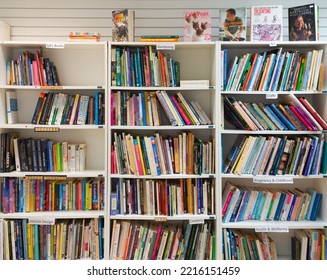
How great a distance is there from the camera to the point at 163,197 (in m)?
2.52

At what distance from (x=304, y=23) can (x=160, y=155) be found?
62.2 inches

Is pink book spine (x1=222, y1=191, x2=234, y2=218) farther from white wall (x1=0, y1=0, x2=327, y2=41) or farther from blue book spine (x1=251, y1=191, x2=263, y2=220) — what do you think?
white wall (x1=0, y1=0, x2=327, y2=41)

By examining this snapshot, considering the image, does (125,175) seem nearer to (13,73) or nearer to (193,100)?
(193,100)

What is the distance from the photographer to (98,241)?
252cm

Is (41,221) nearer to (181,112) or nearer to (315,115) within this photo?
(181,112)

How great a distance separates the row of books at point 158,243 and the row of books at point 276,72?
123 cm

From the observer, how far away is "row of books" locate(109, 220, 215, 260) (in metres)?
2.50

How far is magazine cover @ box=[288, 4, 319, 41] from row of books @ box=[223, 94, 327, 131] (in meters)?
0.49

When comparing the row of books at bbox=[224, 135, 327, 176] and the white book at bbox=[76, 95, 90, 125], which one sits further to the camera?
the white book at bbox=[76, 95, 90, 125]

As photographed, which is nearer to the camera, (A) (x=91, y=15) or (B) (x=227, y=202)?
(B) (x=227, y=202)

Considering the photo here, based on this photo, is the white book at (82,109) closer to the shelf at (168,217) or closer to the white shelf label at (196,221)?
the shelf at (168,217)

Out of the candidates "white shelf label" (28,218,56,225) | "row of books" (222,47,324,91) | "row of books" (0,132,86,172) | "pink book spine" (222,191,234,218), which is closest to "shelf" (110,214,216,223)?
"pink book spine" (222,191,234,218)

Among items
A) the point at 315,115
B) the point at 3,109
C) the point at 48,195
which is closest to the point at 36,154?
the point at 48,195

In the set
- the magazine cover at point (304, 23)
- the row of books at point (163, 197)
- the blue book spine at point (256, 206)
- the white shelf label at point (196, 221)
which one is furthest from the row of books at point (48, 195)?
the magazine cover at point (304, 23)
